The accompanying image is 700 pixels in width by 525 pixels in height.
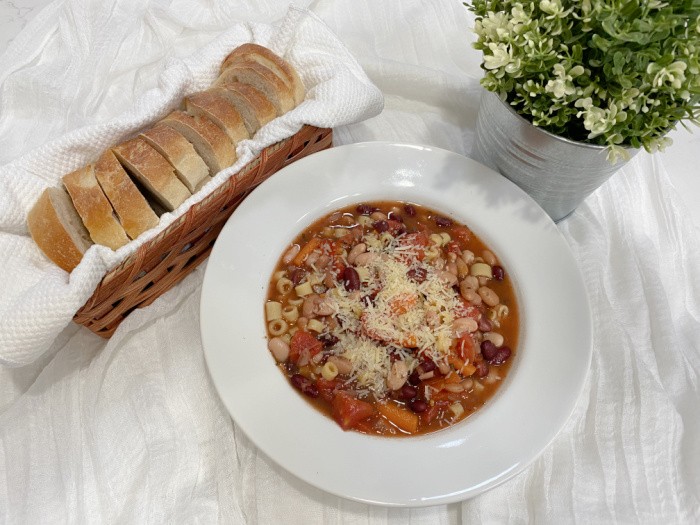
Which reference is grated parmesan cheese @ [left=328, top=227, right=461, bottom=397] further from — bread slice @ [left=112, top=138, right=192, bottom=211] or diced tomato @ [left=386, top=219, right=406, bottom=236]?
bread slice @ [left=112, top=138, right=192, bottom=211]

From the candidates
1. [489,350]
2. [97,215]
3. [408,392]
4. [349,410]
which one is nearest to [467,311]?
[489,350]

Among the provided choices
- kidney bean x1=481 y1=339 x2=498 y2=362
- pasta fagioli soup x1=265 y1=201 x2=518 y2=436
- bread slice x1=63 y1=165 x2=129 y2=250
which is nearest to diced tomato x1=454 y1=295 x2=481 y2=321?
pasta fagioli soup x1=265 y1=201 x2=518 y2=436

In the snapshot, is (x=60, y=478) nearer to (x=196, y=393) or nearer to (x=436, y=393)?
(x=196, y=393)

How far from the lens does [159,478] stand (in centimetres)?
186

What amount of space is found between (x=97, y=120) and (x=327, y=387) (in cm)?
178

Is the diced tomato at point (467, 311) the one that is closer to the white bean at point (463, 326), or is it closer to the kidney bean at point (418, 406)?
the white bean at point (463, 326)

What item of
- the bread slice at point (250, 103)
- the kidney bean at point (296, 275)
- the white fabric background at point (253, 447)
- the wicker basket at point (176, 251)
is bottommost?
the white fabric background at point (253, 447)

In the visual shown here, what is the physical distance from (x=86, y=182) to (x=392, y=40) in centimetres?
182

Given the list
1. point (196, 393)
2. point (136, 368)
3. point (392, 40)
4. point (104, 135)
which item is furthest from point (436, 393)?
point (392, 40)

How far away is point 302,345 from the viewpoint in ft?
6.33

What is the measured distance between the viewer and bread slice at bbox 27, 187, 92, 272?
6.13 feet

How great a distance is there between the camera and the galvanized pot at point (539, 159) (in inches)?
76.1

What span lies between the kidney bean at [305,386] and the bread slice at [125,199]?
0.78 meters

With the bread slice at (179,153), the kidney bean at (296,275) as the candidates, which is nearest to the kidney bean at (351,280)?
the kidney bean at (296,275)
